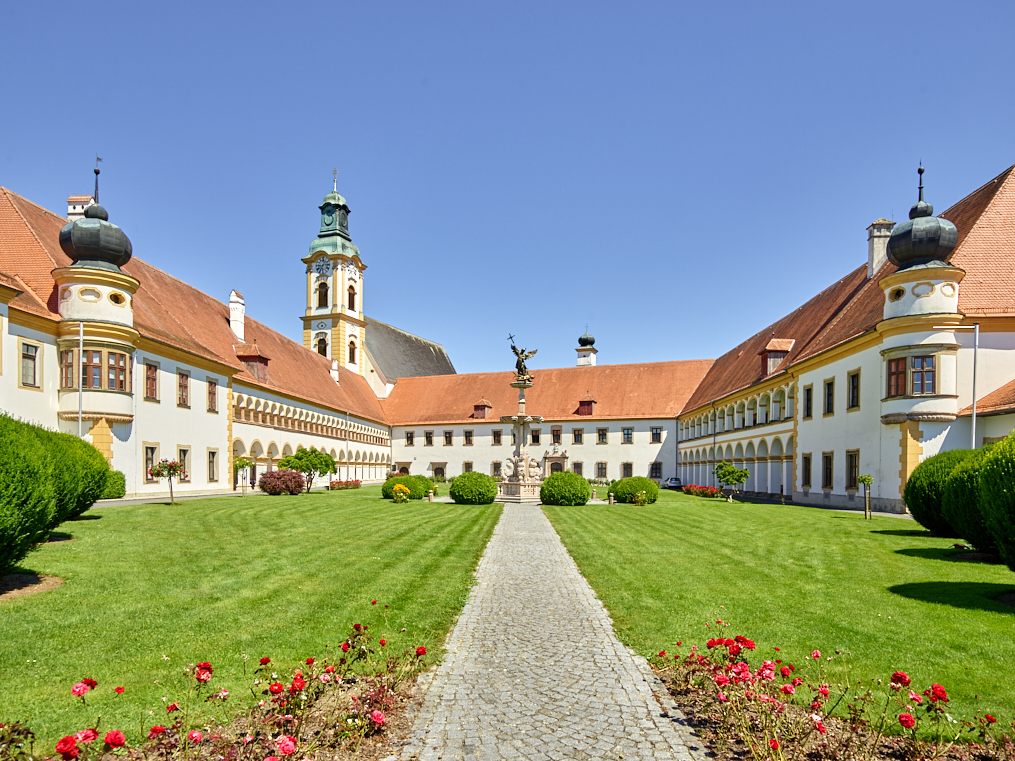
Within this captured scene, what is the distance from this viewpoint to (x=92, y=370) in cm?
2416

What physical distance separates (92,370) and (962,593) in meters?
27.1

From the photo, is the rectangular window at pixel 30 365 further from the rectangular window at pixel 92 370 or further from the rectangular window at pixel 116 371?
the rectangular window at pixel 116 371

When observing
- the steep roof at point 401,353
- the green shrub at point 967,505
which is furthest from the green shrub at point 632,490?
the steep roof at point 401,353

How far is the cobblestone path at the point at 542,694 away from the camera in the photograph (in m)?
4.51

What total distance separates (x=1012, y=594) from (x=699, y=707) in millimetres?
7058

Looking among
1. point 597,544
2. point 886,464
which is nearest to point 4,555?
point 597,544

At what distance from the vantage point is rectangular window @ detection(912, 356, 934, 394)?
23344 millimetres

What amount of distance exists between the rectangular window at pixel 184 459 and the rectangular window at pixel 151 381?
3.13m

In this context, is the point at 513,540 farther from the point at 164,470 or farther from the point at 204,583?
the point at 164,470

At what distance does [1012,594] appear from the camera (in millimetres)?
9281

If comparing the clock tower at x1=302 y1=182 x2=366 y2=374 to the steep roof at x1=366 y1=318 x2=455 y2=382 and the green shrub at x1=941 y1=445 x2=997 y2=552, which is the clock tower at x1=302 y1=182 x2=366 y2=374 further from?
the green shrub at x1=941 y1=445 x2=997 y2=552

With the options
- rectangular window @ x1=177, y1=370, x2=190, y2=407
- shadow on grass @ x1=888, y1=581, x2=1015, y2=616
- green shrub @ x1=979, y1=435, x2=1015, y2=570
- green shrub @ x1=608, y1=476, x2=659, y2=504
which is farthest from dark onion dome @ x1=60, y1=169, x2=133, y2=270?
green shrub @ x1=979, y1=435, x2=1015, y2=570

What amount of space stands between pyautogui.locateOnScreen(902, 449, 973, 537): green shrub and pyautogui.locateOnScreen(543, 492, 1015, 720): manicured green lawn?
0.48 meters

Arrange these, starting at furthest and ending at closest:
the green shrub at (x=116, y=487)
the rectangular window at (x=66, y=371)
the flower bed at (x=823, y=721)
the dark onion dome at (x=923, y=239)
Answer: the rectangular window at (x=66, y=371) < the dark onion dome at (x=923, y=239) < the green shrub at (x=116, y=487) < the flower bed at (x=823, y=721)
